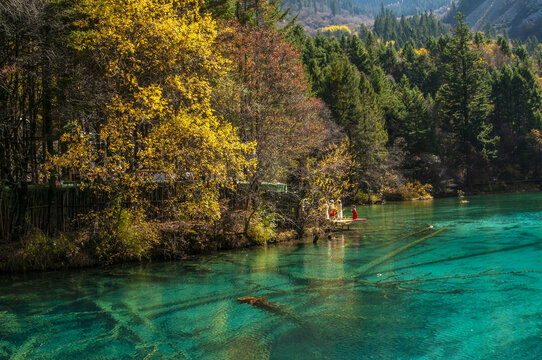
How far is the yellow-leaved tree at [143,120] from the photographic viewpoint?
14.7m

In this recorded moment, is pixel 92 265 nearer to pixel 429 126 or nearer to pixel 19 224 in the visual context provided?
pixel 19 224

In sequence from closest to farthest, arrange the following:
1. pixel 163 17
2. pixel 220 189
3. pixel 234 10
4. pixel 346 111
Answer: pixel 163 17
pixel 220 189
pixel 234 10
pixel 346 111

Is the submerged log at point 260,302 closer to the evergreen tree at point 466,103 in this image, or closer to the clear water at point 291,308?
the clear water at point 291,308

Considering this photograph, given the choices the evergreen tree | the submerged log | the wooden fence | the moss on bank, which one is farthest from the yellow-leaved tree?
the evergreen tree

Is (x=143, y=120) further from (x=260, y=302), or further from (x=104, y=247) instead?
(x=260, y=302)

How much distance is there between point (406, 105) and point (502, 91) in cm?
1795

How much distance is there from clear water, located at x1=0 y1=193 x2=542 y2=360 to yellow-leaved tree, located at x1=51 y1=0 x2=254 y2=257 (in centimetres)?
241

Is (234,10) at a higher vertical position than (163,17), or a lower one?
higher

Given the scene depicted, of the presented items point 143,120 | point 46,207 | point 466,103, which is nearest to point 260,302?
point 143,120

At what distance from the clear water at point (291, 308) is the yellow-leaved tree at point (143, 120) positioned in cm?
241

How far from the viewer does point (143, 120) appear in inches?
588

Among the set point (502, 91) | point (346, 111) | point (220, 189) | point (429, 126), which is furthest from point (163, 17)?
point (502, 91)

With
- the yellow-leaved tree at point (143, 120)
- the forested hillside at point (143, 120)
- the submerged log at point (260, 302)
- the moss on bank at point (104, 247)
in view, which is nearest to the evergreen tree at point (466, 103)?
the forested hillside at point (143, 120)

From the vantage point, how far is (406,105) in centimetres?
6116
